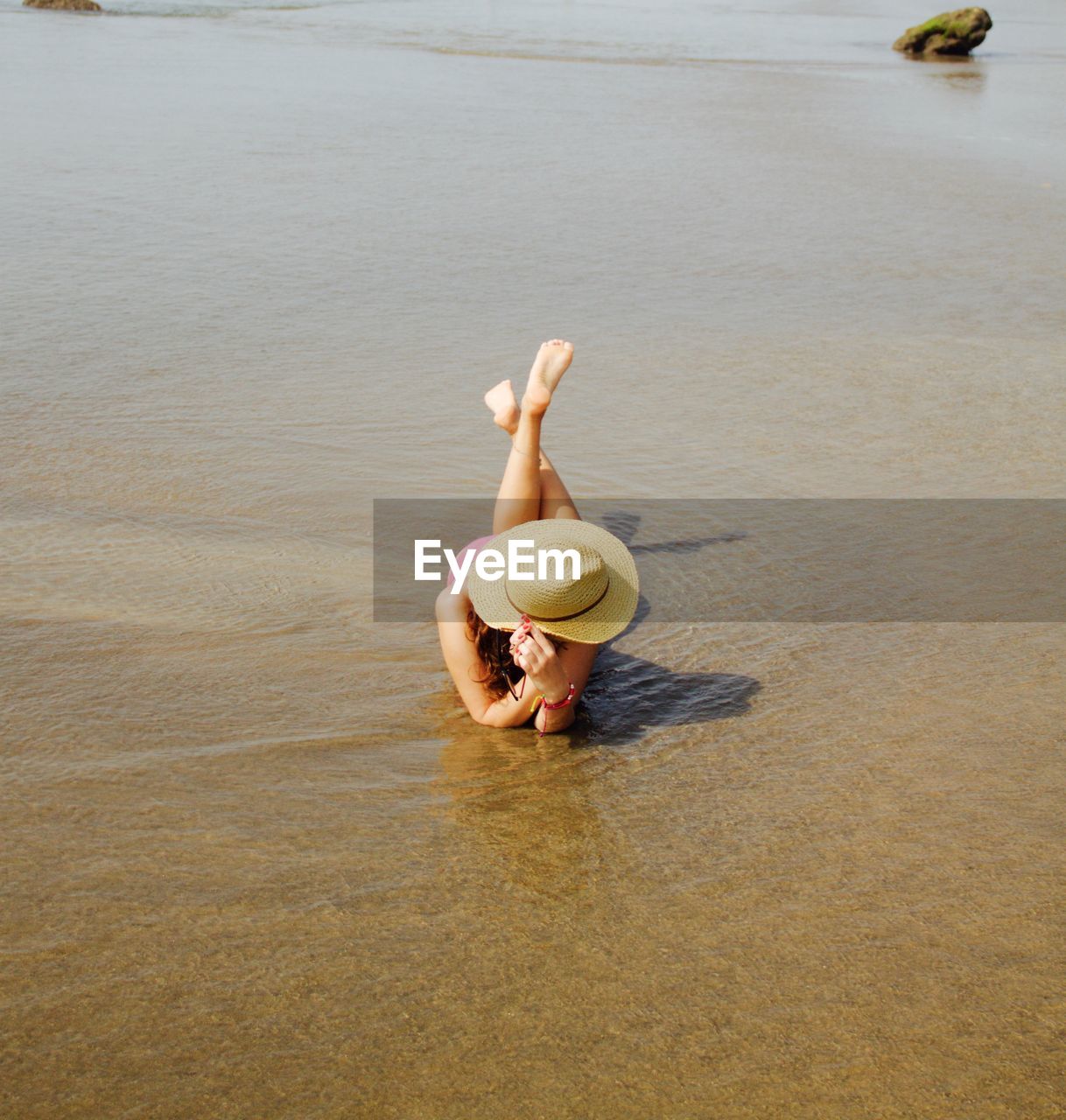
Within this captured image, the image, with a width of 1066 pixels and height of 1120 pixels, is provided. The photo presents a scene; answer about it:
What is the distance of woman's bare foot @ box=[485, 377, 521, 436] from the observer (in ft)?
13.5

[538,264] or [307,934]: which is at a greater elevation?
[538,264]

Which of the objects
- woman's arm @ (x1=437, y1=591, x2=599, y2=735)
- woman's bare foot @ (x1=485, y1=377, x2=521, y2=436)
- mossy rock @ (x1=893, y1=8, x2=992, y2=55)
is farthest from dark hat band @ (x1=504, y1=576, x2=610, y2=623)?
mossy rock @ (x1=893, y1=8, x2=992, y2=55)

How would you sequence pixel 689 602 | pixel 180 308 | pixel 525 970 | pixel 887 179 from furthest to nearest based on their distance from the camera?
pixel 887 179
pixel 180 308
pixel 689 602
pixel 525 970

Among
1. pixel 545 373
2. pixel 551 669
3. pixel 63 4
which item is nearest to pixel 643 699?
pixel 551 669

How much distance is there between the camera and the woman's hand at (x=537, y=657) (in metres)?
3.12

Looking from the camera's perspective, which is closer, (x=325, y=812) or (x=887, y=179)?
(x=325, y=812)

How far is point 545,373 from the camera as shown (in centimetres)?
391

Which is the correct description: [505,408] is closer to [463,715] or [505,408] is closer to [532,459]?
[532,459]

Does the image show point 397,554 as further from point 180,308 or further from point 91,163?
point 91,163

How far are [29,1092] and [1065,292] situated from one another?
723 cm

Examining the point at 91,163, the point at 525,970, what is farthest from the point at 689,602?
the point at 91,163

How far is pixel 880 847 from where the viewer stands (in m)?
2.88

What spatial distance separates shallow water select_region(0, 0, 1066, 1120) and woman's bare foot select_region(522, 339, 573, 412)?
79 cm

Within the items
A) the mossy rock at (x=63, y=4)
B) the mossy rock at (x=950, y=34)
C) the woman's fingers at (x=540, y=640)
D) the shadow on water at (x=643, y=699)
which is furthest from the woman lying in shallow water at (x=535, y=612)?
the mossy rock at (x=63, y=4)
